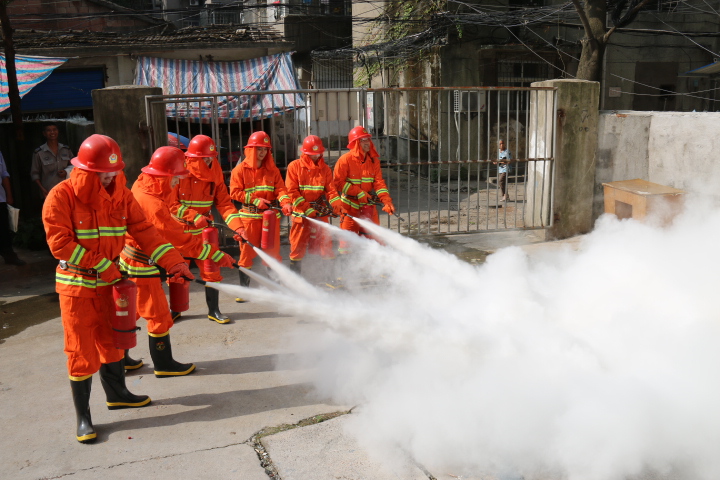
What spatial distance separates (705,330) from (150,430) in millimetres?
4001

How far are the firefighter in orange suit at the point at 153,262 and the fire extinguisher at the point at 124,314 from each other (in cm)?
63

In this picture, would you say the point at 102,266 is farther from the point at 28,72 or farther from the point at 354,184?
the point at 28,72

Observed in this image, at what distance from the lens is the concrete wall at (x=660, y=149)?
8219 millimetres

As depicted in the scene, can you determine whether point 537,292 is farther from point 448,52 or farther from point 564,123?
point 448,52

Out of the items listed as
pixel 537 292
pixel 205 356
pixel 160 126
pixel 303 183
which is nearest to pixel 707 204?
pixel 537 292

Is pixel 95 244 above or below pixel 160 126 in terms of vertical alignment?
below

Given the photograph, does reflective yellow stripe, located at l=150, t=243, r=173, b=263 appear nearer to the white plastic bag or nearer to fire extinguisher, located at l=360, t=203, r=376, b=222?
fire extinguisher, located at l=360, t=203, r=376, b=222

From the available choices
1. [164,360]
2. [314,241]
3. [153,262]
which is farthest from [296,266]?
[153,262]

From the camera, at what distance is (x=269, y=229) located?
22.0ft

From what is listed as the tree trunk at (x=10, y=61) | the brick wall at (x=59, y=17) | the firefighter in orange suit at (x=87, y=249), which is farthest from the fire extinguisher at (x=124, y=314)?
the brick wall at (x=59, y=17)

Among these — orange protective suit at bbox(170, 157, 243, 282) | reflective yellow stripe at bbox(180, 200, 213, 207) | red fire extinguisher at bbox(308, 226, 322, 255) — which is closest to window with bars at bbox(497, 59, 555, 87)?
red fire extinguisher at bbox(308, 226, 322, 255)

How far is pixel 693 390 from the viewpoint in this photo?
3.89 meters

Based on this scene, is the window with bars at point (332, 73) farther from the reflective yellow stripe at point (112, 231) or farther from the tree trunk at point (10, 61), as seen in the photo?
the reflective yellow stripe at point (112, 231)

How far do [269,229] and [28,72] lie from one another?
353 inches
